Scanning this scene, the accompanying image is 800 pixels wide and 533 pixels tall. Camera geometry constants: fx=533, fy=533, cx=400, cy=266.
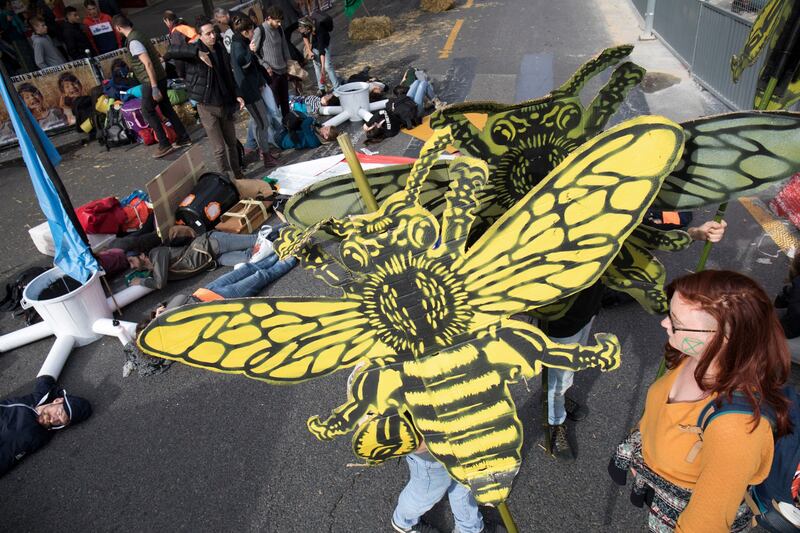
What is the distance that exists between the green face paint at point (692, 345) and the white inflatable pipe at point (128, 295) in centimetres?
505

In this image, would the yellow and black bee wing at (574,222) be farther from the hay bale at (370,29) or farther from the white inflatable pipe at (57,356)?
the hay bale at (370,29)

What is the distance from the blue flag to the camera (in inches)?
179

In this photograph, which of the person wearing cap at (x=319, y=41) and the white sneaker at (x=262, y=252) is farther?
the person wearing cap at (x=319, y=41)

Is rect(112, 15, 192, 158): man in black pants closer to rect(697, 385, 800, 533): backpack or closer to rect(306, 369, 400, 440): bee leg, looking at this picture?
rect(306, 369, 400, 440): bee leg

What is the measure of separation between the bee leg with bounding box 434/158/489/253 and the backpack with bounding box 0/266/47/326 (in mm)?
5375

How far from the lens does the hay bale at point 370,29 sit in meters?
13.1

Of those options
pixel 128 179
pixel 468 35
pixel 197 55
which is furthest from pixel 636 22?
pixel 128 179

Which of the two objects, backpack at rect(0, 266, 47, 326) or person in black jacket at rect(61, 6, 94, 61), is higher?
person in black jacket at rect(61, 6, 94, 61)

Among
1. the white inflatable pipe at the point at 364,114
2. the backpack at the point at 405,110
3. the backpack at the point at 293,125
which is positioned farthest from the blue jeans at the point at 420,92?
the backpack at the point at 293,125

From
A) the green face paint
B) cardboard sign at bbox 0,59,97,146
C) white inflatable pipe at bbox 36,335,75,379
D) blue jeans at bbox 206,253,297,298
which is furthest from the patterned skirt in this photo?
cardboard sign at bbox 0,59,97,146

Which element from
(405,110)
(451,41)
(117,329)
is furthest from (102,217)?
(451,41)

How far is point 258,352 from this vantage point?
5.13 ft

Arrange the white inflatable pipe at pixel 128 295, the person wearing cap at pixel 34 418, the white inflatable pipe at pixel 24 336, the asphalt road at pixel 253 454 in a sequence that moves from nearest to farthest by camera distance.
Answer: the asphalt road at pixel 253 454 < the person wearing cap at pixel 34 418 < the white inflatable pipe at pixel 24 336 < the white inflatable pipe at pixel 128 295

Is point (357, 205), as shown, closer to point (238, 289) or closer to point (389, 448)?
point (389, 448)
